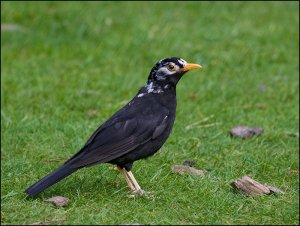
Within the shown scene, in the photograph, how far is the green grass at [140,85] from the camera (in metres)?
6.23

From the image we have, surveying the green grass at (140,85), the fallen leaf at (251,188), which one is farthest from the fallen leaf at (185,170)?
the fallen leaf at (251,188)

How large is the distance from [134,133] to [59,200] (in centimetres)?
93

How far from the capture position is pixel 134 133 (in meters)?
6.61

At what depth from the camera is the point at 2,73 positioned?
11.1 meters

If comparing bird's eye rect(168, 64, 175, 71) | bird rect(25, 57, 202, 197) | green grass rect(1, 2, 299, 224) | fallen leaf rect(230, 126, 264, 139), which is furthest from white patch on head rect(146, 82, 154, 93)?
fallen leaf rect(230, 126, 264, 139)

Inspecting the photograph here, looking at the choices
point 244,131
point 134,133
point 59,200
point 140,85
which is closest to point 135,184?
point 134,133

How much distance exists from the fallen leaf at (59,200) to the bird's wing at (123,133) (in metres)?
0.30

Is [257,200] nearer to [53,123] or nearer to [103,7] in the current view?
[53,123]

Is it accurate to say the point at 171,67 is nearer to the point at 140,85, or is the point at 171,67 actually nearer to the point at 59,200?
the point at 59,200

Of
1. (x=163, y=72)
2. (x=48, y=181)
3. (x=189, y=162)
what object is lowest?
(x=189, y=162)

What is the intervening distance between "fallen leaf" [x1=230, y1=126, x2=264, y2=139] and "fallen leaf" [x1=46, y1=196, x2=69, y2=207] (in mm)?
3153

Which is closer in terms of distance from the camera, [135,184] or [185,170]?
[135,184]

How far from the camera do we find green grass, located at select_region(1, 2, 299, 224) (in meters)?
6.23

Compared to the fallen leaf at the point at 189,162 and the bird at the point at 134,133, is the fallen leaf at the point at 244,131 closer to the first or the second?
the fallen leaf at the point at 189,162
